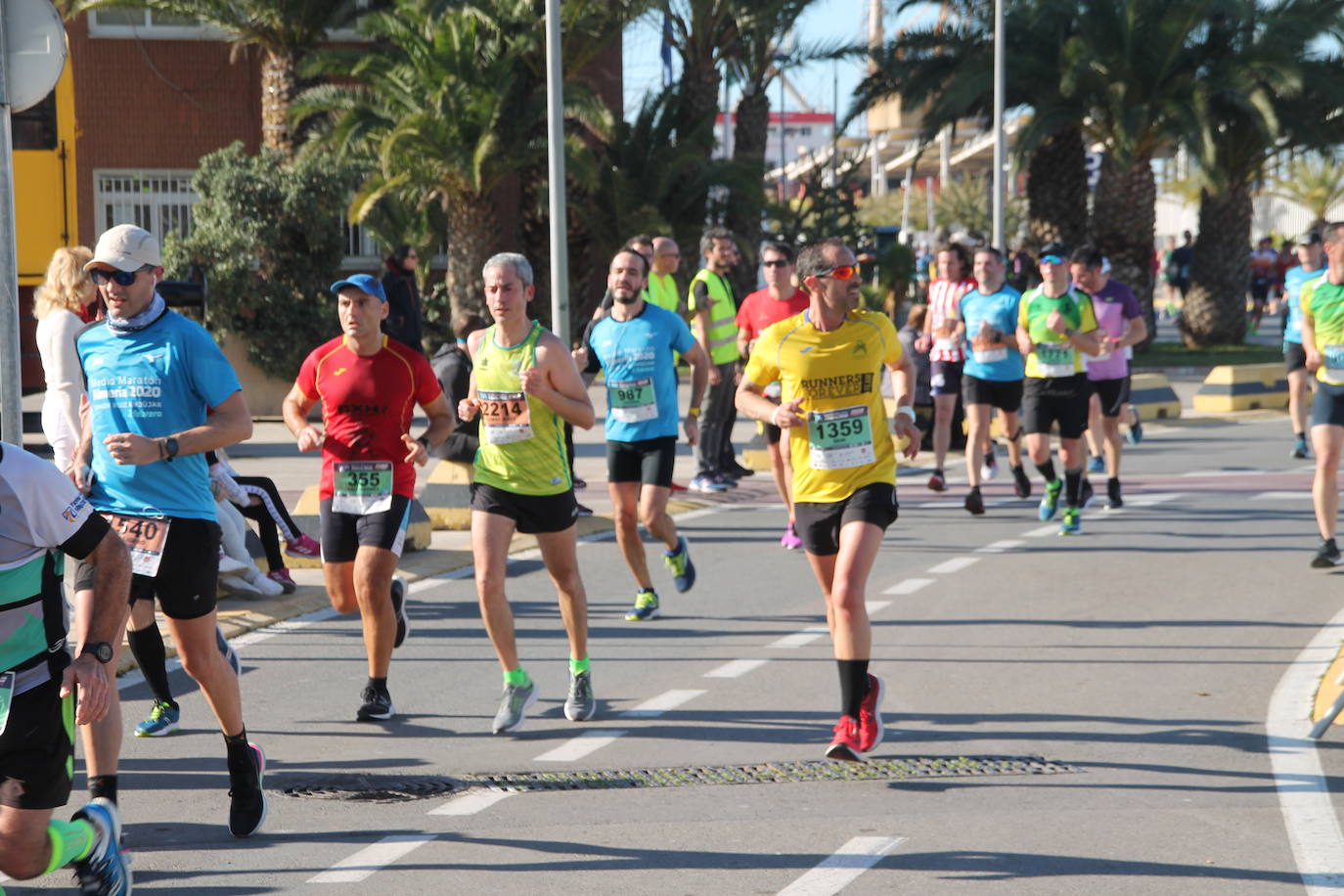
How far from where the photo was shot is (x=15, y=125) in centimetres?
1903

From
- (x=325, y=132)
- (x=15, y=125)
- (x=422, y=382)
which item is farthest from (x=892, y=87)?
(x=422, y=382)

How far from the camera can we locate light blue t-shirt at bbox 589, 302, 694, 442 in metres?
10.2

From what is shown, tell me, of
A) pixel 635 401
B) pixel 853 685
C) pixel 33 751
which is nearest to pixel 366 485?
pixel 853 685

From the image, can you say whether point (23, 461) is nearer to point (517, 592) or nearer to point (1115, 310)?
point (517, 592)

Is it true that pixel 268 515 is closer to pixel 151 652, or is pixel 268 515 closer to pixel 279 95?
pixel 151 652

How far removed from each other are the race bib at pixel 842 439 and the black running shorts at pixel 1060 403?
6317 mm

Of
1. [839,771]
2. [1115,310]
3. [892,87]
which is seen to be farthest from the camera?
[892,87]

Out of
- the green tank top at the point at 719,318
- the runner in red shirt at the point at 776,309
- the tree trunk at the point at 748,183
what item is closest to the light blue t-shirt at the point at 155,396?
the runner in red shirt at the point at 776,309

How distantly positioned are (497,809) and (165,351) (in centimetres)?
193

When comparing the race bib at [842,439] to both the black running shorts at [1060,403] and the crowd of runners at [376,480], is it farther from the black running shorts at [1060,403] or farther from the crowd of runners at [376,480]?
the black running shorts at [1060,403]

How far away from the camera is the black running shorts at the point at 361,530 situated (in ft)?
25.4

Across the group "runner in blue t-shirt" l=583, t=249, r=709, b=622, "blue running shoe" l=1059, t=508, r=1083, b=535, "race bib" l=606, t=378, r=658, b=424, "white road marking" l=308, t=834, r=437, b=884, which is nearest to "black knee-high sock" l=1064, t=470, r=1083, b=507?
"blue running shoe" l=1059, t=508, r=1083, b=535

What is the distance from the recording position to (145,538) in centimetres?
613

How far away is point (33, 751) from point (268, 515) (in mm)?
6211
